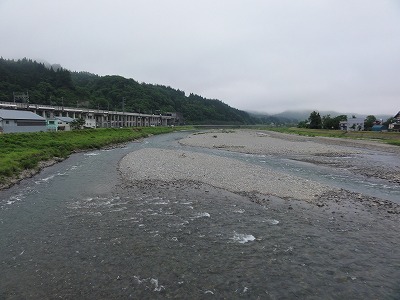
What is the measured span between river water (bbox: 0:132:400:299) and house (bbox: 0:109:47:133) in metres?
32.4

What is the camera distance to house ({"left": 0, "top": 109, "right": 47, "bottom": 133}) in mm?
42303

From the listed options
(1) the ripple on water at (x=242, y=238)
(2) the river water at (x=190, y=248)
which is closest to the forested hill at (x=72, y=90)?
(2) the river water at (x=190, y=248)

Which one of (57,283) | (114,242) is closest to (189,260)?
(114,242)

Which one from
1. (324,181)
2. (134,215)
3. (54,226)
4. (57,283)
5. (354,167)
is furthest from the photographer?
(354,167)

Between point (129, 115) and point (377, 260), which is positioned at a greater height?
point (129, 115)

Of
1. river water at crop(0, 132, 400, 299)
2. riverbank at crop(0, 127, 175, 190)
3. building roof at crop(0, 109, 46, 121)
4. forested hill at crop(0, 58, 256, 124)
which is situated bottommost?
river water at crop(0, 132, 400, 299)

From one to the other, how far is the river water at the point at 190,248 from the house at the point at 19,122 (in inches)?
1277

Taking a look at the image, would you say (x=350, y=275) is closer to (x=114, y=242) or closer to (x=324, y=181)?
(x=114, y=242)

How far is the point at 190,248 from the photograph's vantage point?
9.91m

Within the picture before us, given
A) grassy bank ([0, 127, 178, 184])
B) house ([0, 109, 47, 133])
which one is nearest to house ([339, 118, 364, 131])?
grassy bank ([0, 127, 178, 184])

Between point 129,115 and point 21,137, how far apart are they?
314 feet

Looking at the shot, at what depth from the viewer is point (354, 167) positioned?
28375mm

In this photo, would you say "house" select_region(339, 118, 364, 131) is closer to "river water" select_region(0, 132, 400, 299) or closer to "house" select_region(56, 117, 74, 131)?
"house" select_region(56, 117, 74, 131)

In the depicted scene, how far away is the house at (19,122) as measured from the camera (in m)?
42.3
